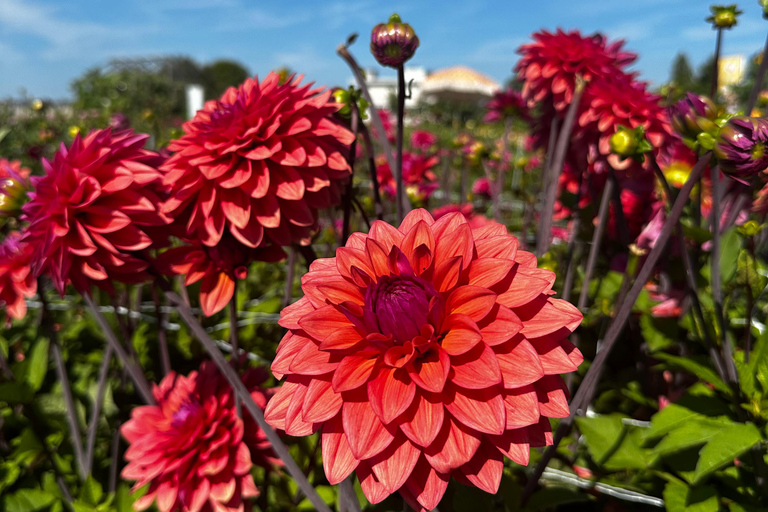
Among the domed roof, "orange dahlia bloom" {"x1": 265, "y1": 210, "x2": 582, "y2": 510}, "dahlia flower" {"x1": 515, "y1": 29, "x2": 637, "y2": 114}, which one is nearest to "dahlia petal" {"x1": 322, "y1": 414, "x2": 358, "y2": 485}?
"orange dahlia bloom" {"x1": 265, "y1": 210, "x2": 582, "y2": 510}

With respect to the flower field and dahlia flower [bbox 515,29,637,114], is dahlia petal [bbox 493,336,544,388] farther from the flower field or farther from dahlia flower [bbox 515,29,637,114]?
dahlia flower [bbox 515,29,637,114]

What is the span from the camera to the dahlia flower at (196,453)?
3.25 ft

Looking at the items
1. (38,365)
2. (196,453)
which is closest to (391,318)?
(196,453)

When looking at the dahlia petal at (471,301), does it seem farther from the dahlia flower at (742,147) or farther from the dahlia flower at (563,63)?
the dahlia flower at (563,63)

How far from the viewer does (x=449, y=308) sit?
2.14 feet

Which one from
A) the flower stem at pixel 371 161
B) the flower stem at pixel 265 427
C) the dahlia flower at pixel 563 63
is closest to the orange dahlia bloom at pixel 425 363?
the flower stem at pixel 265 427

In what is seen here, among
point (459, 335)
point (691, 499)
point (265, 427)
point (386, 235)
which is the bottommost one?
point (691, 499)

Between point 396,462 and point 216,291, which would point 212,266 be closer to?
point 216,291

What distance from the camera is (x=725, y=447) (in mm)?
769

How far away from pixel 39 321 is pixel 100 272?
1.47 m

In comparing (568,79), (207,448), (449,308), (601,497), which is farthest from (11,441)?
(568,79)

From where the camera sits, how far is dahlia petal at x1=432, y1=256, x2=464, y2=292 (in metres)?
0.62

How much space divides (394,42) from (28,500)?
1508mm

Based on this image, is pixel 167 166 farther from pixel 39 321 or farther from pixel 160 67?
pixel 160 67
